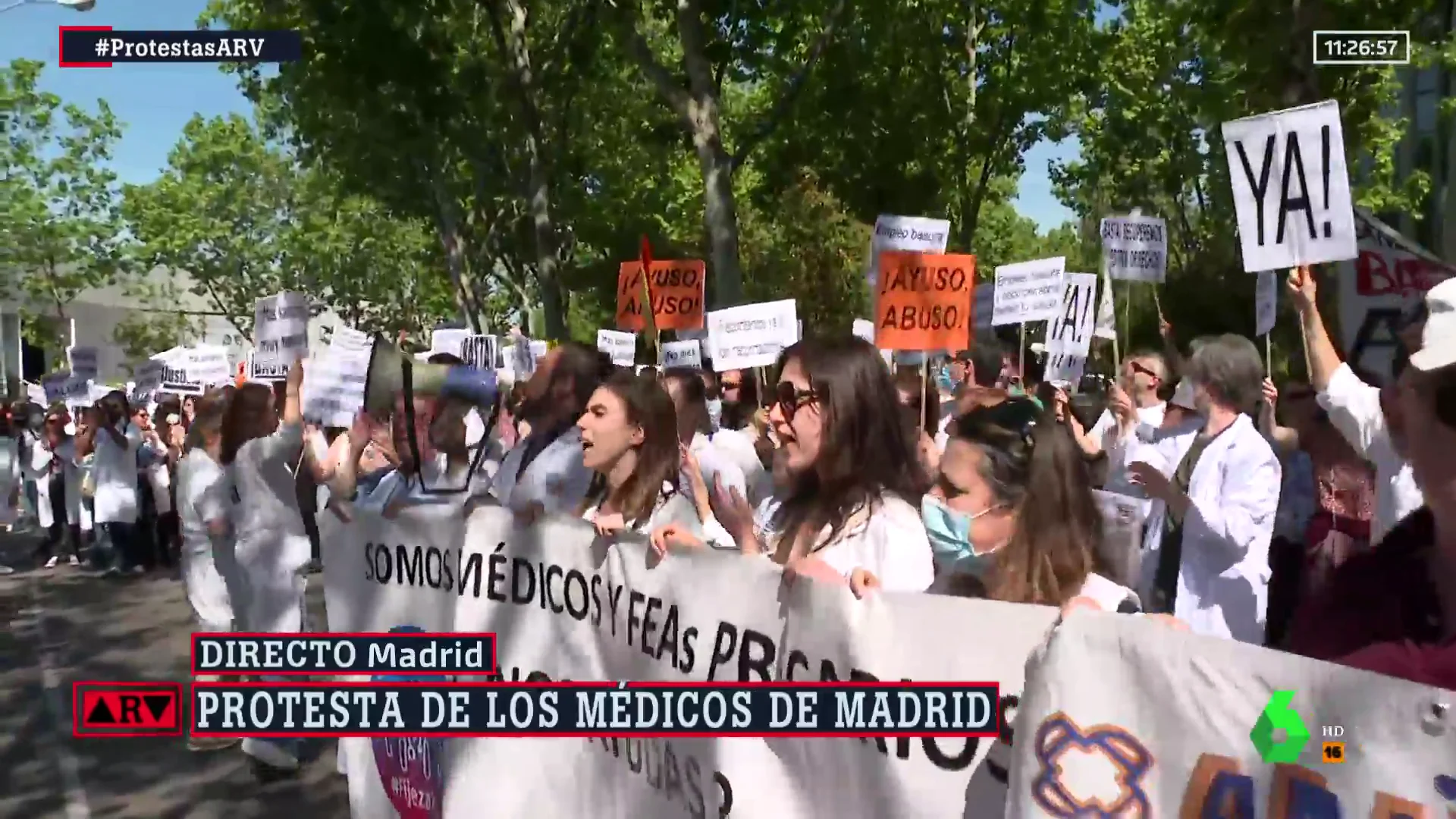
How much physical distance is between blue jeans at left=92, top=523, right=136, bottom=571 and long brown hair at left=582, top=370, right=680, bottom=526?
11078 millimetres

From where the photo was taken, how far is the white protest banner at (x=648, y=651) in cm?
241

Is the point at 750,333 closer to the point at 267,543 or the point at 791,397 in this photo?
the point at 267,543

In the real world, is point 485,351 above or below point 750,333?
above

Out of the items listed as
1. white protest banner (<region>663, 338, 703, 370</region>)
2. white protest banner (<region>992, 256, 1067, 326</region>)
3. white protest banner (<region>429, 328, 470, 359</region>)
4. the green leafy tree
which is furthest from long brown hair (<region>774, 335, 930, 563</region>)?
the green leafy tree

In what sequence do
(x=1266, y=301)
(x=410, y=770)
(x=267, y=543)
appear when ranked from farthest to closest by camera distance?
(x=267, y=543) → (x=1266, y=301) → (x=410, y=770)

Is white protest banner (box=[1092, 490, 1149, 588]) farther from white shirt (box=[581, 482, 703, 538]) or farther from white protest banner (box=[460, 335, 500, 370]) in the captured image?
white protest banner (box=[460, 335, 500, 370])

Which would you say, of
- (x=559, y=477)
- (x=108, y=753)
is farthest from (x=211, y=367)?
(x=559, y=477)

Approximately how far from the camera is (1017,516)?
268cm

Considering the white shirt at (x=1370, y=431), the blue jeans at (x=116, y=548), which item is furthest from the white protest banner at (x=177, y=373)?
the white shirt at (x=1370, y=431)

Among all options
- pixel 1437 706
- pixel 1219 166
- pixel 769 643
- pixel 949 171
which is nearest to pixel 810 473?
pixel 769 643

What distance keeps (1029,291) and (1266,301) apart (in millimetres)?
3969

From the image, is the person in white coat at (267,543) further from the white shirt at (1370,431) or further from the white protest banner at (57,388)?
the white protest banner at (57,388)

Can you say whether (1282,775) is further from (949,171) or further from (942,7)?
(949,171)

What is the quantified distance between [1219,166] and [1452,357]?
24.9 m
